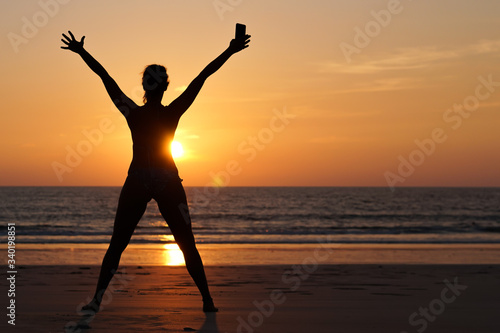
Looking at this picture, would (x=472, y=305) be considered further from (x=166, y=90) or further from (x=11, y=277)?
(x=11, y=277)

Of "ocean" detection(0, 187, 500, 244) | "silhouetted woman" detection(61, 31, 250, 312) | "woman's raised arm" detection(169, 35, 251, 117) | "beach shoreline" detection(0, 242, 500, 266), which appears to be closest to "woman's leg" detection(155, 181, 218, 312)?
"silhouetted woman" detection(61, 31, 250, 312)

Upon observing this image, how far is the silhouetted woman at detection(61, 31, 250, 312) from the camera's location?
500cm

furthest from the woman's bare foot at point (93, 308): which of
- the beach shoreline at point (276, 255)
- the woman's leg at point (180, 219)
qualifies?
the beach shoreline at point (276, 255)

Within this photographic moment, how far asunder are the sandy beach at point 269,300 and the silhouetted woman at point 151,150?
63 cm

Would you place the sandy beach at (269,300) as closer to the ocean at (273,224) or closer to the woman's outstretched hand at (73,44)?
the woman's outstretched hand at (73,44)

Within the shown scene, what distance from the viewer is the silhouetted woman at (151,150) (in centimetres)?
500

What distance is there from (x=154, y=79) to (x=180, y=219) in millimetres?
1164

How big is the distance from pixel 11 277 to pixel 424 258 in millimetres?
8893

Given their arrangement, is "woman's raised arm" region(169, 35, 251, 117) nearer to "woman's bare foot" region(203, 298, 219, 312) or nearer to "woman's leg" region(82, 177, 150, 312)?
"woman's leg" region(82, 177, 150, 312)

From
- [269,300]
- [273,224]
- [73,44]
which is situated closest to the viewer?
[73,44]

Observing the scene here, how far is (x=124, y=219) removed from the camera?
5.06 meters

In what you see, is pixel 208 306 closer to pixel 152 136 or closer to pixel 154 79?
pixel 152 136

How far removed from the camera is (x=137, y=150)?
5066 millimetres

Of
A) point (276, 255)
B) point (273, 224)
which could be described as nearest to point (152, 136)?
point (276, 255)
